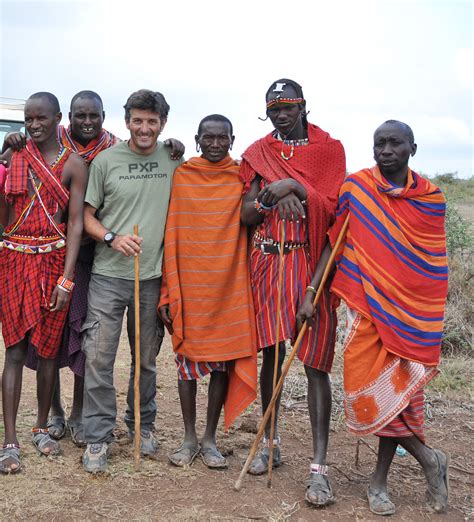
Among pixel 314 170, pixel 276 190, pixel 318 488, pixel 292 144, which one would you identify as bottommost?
pixel 318 488

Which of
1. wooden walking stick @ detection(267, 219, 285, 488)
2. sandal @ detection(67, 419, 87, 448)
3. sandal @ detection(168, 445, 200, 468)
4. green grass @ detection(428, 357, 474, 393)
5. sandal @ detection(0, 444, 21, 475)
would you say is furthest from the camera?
green grass @ detection(428, 357, 474, 393)

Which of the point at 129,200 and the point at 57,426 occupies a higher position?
the point at 129,200

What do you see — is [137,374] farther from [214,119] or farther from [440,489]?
[440,489]

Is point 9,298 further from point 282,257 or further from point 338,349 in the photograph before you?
point 338,349

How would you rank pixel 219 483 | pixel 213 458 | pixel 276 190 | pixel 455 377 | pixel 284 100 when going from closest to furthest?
pixel 276 190, pixel 284 100, pixel 219 483, pixel 213 458, pixel 455 377

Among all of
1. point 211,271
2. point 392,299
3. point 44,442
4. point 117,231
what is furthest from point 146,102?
point 44,442

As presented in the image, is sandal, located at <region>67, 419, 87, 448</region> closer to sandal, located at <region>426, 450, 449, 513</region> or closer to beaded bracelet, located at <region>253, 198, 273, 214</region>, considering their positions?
beaded bracelet, located at <region>253, 198, 273, 214</region>

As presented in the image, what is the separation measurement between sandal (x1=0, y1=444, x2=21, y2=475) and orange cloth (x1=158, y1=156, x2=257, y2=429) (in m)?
1.07

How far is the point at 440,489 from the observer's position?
3494 mm

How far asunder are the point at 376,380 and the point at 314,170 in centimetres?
115

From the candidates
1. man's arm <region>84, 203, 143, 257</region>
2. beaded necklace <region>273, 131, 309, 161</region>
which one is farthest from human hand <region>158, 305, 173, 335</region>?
beaded necklace <region>273, 131, 309, 161</region>

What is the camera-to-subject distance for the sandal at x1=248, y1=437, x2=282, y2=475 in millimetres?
3859

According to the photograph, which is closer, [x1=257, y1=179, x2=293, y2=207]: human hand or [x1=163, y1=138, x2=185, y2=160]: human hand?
[x1=257, y1=179, x2=293, y2=207]: human hand

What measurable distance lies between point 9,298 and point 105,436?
0.96 meters
